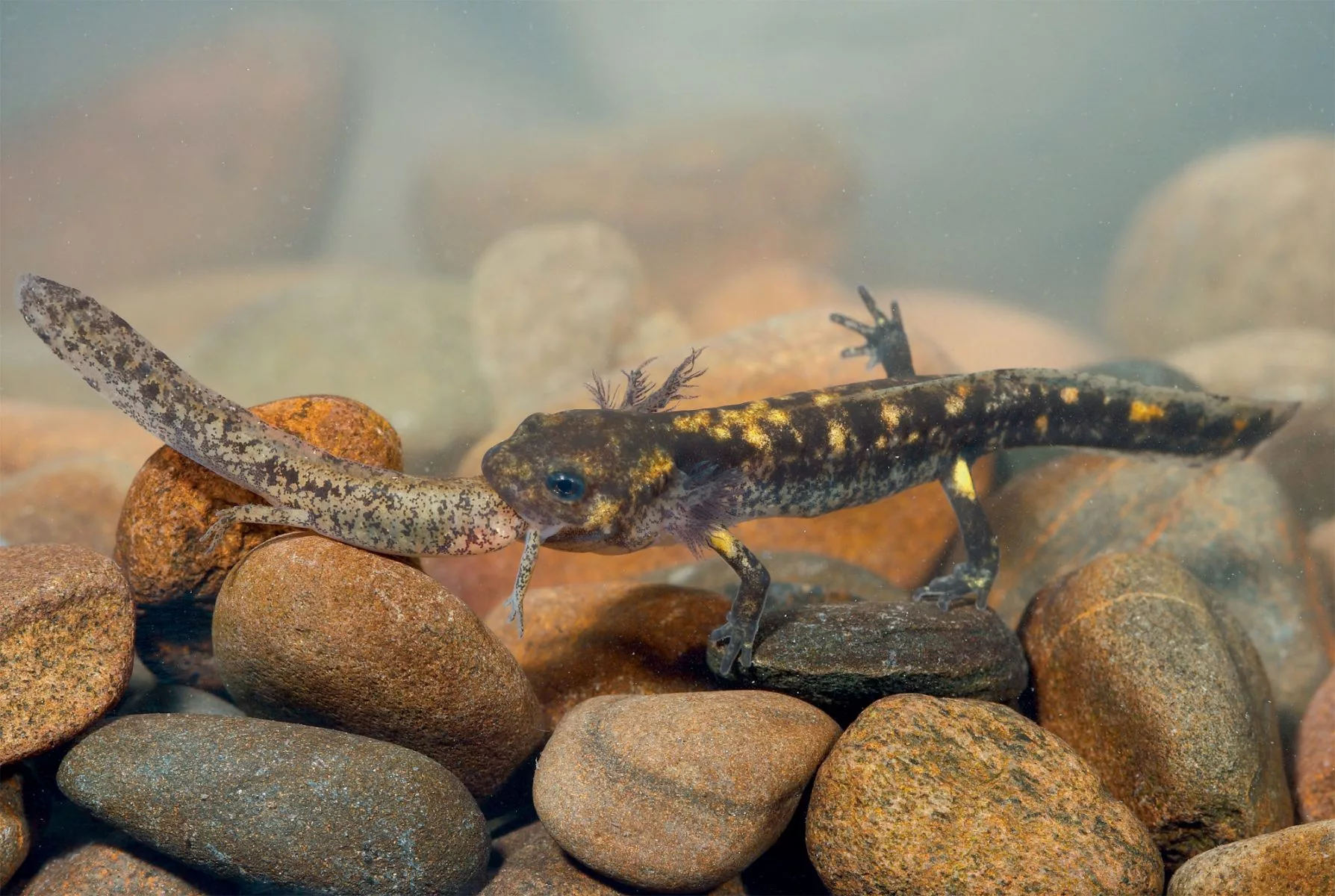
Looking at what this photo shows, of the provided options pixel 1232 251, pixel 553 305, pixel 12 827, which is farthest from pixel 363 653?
pixel 1232 251

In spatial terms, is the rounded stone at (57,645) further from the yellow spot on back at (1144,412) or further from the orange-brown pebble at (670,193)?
the orange-brown pebble at (670,193)

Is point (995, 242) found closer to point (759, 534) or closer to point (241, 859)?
point (759, 534)

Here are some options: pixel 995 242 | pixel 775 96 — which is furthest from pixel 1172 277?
pixel 775 96

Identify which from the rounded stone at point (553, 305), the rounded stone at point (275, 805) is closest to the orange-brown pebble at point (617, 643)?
the rounded stone at point (275, 805)

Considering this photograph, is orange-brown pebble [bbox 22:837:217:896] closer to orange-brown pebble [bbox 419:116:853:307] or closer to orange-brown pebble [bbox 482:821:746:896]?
orange-brown pebble [bbox 482:821:746:896]

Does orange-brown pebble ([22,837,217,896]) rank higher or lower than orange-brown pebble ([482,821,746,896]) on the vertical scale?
lower

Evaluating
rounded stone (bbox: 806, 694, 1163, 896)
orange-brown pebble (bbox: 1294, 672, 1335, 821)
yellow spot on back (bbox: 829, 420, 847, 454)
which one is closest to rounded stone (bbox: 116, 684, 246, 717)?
rounded stone (bbox: 806, 694, 1163, 896)
